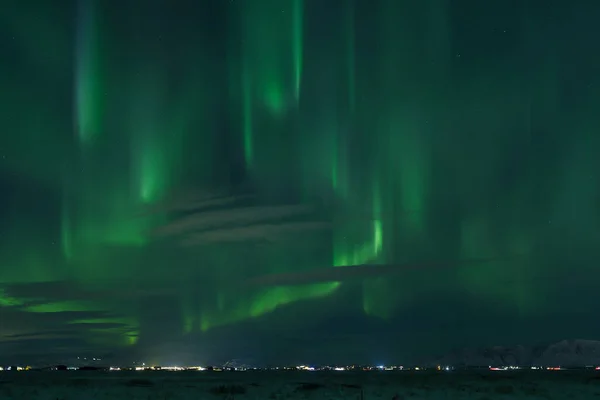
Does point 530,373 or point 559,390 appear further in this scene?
point 530,373

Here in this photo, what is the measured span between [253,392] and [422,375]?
1879 inches

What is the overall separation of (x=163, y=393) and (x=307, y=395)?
26218mm

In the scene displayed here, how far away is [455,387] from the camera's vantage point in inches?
4830

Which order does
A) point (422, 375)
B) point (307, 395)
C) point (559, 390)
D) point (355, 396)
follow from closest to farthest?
point (355, 396) → point (559, 390) → point (307, 395) → point (422, 375)

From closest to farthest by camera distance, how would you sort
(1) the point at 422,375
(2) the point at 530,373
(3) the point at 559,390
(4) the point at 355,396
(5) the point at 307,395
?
(4) the point at 355,396 < (3) the point at 559,390 < (5) the point at 307,395 < (2) the point at 530,373 < (1) the point at 422,375

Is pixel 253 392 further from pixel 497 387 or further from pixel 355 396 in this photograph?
pixel 497 387

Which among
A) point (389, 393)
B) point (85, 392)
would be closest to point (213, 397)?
point (85, 392)

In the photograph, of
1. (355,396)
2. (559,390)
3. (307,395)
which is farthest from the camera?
(307,395)

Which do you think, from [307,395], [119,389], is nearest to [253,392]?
[307,395]

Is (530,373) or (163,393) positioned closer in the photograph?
(163,393)

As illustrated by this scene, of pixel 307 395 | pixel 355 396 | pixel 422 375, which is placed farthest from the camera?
pixel 422 375

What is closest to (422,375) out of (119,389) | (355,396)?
(355,396)

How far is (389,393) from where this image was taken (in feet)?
371

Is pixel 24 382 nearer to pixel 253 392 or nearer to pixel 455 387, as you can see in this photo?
pixel 253 392
